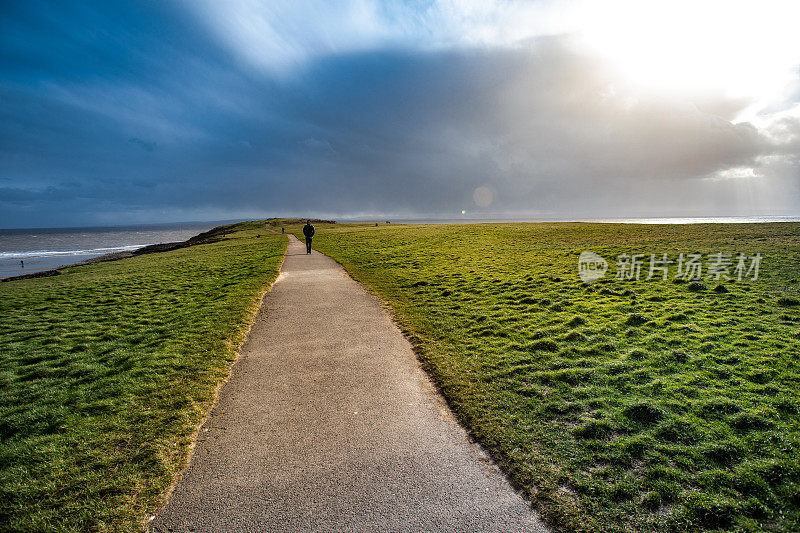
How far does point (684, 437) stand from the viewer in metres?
5.56

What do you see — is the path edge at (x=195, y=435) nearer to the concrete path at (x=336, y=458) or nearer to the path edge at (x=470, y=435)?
the concrete path at (x=336, y=458)

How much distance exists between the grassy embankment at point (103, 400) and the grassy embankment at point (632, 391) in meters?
5.50

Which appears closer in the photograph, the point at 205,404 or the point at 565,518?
the point at 565,518

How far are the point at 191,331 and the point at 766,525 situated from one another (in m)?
13.9

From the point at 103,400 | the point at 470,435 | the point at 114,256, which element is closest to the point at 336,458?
the point at 470,435

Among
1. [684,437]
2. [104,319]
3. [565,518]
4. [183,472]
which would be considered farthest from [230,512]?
[104,319]

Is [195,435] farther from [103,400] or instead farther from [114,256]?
[114,256]

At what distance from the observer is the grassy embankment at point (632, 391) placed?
14.7 feet

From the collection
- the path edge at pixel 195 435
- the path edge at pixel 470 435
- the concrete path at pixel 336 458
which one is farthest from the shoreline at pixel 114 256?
the path edge at pixel 470 435

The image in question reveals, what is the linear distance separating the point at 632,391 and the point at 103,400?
36.8ft

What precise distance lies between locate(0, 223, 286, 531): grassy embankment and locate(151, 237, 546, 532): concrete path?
2.13 ft

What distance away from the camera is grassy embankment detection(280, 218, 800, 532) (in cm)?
447

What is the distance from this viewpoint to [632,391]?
7.05 m

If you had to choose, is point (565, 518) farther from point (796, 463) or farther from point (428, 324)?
point (428, 324)
